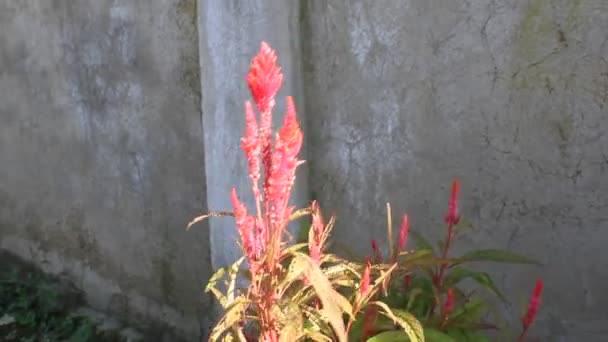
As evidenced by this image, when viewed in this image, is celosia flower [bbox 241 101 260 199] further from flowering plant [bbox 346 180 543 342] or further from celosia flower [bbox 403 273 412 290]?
celosia flower [bbox 403 273 412 290]

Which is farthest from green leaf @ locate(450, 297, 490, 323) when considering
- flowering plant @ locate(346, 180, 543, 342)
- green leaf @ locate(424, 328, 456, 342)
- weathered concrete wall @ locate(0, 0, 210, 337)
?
weathered concrete wall @ locate(0, 0, 210, 337)

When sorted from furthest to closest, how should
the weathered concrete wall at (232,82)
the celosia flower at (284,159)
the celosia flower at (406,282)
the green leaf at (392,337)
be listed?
the weathered concrete wall at (232,82) → the celosia flower at (406,282) → the green leaf at (392,337) → the celosia flower at (284,159)

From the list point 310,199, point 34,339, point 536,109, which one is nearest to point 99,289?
point 34,339

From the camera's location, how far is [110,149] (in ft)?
12.6

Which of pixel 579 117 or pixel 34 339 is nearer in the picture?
pixel 579 117

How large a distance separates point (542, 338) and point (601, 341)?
0.19 m

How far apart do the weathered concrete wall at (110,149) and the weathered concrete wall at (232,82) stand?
413mm

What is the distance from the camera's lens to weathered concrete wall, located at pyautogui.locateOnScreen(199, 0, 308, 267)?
2.81 metres

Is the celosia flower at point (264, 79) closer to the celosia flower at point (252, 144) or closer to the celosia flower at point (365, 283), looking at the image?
the celosia flower at point (252, 144)

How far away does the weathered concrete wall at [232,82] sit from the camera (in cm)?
281

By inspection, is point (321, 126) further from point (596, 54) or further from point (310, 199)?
point (596, 54)

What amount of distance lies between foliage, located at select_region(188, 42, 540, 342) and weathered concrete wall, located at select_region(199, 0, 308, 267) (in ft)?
2.69

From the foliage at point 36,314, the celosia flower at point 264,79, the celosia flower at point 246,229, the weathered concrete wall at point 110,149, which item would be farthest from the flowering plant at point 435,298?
the foliage at point 36,314

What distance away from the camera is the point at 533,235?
2.65 metres
